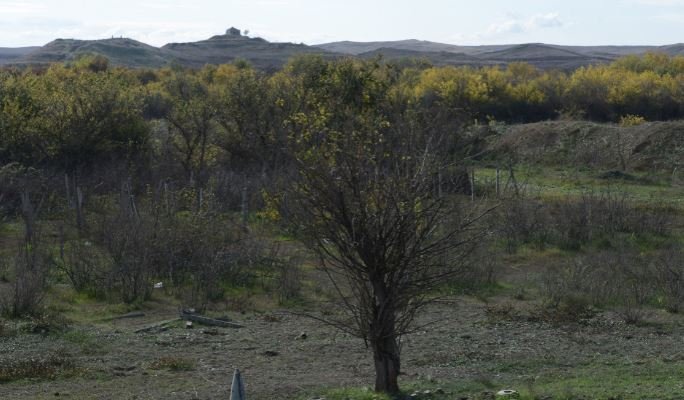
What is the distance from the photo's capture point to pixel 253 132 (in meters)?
31.1

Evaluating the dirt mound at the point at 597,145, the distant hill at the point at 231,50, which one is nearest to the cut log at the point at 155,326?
the dirt mound at the point at 597,145

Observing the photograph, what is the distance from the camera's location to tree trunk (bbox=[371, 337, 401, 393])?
9445 millimetres

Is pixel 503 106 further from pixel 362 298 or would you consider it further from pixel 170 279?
pixel 362 298

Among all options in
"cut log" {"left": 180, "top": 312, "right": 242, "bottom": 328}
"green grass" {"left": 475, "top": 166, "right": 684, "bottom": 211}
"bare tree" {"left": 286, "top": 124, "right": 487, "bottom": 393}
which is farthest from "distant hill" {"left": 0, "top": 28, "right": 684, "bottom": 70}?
"bare tree" {"left": 286, "top": 124, "right": 487, "bottom": 393}

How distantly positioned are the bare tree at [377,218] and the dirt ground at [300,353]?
43.8 inches

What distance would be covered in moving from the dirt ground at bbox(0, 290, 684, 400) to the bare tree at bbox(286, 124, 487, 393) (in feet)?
3.65

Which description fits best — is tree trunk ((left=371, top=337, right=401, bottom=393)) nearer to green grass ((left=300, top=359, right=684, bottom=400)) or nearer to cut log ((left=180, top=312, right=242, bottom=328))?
green grass ((left=300, top=359, right=684, bottom=400))

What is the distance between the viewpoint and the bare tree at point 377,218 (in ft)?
29.4

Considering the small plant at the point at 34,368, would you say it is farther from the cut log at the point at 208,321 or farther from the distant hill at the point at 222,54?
the distant hill at the point at 222,54

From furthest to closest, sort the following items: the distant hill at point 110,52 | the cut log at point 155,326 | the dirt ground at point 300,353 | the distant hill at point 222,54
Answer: the distant hill at point 222,54
the distant hill at point 110,52
the cut log at point 155,326
the dirt ground at point 300,353

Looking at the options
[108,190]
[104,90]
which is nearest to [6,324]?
[108,190]

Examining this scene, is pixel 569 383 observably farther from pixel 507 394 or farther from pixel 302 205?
pixel 302 205

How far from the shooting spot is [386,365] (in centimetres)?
948

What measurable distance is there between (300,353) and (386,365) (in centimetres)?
308
